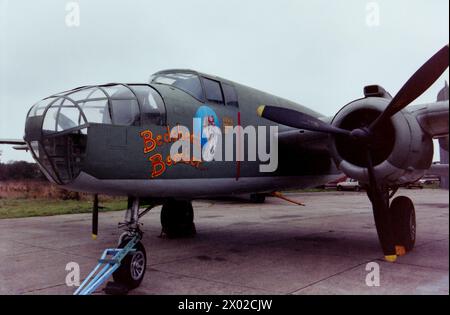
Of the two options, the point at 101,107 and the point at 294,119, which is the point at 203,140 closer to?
the point at 294,119

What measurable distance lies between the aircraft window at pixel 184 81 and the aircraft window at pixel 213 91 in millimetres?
177

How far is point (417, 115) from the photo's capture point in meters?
7.34

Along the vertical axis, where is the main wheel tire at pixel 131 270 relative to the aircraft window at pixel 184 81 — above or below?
below

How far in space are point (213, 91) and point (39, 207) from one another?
16.1 metres

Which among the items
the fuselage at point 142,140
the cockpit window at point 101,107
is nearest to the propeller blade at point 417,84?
the fuselage at point 142,140

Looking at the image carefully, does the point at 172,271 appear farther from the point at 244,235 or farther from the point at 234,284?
the point at 244,235

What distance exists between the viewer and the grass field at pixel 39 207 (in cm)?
1812

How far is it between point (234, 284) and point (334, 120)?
3.74 m

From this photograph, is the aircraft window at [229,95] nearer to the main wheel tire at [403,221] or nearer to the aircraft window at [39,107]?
the aircraft window at [39,107]

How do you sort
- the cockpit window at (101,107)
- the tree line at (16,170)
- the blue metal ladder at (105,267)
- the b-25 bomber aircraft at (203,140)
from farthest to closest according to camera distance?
1. the tree line at (16,170)
2. the b-25 bomber aircraft at (203,140)
3. the cockpit window at (101,107)
4. the blue metal ladder at (105,267)

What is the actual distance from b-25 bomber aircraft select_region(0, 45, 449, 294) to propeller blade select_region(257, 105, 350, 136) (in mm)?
19

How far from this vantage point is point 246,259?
26.1 ft

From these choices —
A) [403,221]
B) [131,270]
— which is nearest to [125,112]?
A: [131,270]

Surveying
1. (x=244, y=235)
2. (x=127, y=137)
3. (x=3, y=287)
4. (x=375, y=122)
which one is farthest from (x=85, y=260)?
(x=375, y=122)
